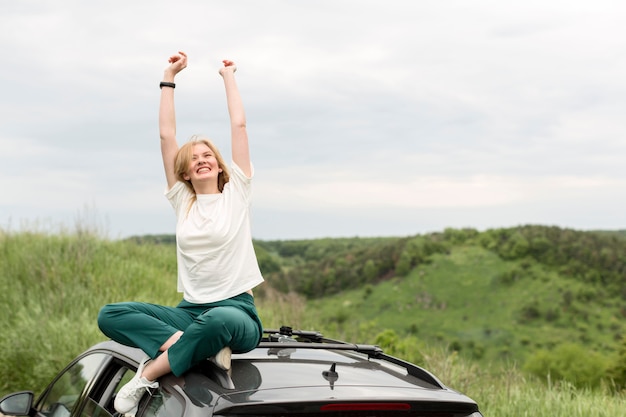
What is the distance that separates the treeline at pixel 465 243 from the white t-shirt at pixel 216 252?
64.2m

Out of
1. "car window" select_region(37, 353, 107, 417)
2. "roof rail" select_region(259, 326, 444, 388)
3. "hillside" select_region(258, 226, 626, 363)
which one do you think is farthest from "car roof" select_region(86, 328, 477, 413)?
"hillside" select_region(258, 226, 626, 363)

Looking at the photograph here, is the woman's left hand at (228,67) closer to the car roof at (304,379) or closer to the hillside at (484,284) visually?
the car roof at (304,379)

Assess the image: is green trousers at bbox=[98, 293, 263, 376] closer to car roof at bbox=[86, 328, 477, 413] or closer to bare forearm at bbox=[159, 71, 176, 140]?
car roof at bbox=[86, 328, 477, 413]

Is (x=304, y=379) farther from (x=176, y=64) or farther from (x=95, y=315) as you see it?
(x=95, y=315)

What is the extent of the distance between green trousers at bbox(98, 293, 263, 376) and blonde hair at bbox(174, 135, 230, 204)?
2.51ft

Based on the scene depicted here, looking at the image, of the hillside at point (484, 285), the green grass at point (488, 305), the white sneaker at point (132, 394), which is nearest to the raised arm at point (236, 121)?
the white sneaker at point (132, 394)

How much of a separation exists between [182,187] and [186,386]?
1642mm

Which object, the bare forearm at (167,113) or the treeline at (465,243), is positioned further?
the treeline at (465,243)

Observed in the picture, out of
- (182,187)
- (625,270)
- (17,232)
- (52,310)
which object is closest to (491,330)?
(625,270)

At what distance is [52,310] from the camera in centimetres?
1248

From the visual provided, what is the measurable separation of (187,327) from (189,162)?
1047 mm

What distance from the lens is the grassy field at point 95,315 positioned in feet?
25.4

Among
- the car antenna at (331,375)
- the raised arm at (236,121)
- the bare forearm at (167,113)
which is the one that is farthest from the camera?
the bare forearm at (167,113)

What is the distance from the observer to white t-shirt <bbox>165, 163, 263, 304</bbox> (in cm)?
406
